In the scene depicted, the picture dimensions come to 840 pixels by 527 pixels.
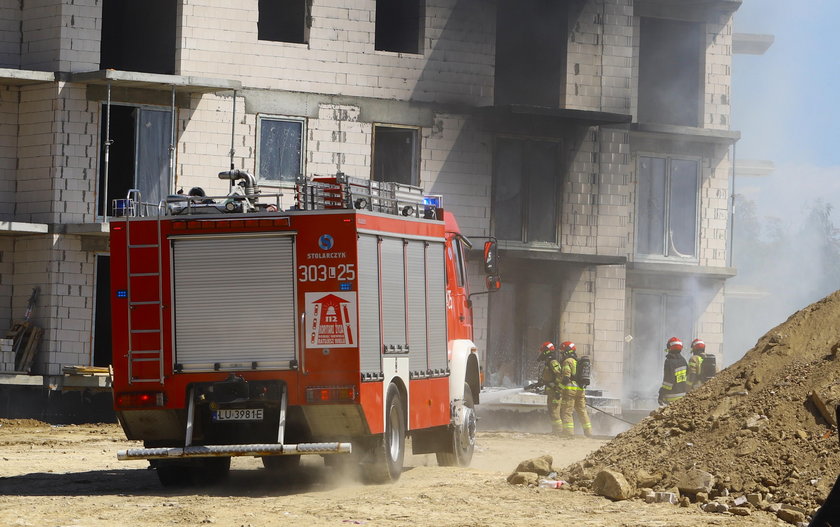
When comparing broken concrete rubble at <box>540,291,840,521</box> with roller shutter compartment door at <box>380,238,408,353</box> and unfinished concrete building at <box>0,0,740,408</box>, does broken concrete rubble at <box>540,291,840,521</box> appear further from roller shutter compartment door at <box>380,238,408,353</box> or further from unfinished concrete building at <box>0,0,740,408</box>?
unfinished concrete building at <box>0,0,740,408</box>

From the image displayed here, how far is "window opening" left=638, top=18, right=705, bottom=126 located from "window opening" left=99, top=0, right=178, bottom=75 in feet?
39.4

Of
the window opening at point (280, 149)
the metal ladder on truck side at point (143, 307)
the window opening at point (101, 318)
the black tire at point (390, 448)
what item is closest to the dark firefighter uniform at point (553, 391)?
the window opening at point (280, 149)

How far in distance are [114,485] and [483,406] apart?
466 inches

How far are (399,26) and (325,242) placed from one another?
1642 centimetres

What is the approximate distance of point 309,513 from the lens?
12.9 meters

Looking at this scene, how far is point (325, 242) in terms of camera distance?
1442 cm

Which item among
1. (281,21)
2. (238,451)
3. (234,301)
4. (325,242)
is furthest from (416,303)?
(281,21)

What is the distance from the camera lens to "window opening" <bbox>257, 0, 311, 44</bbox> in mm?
29547

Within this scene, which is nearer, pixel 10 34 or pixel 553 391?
pixel 553 391

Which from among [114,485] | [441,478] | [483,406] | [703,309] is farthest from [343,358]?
[703,309]

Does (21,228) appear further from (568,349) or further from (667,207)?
(667,207)

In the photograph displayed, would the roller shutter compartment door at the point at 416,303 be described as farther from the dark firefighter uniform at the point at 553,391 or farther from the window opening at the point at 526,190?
the window opening at the point at 526,190

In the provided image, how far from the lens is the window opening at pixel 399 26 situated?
96.9 feet

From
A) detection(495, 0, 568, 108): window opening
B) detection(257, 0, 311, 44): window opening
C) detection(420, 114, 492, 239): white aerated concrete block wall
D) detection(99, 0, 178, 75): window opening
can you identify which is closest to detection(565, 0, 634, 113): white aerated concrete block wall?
detection(495, 0, 568, 108): window opening
